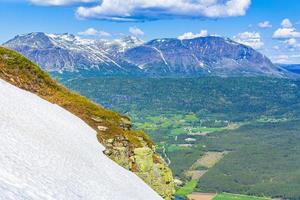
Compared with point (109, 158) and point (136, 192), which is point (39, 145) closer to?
point (136, 192)

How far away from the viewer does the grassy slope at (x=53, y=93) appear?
163ft

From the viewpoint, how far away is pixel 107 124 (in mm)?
51812

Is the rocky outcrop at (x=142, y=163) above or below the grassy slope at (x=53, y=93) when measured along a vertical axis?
below

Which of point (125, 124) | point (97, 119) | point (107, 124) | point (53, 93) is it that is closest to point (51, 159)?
point (107, 124)

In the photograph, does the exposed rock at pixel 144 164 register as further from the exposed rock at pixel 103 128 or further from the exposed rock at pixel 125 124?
the exposed rock at pixel 125 124

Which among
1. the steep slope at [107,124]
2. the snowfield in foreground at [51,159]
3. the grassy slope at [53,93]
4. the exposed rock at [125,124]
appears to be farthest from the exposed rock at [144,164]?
the exposed rock at [125,124]

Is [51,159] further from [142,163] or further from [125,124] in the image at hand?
[125,124]

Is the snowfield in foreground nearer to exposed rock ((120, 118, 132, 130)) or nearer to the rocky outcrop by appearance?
the rocky outcrop

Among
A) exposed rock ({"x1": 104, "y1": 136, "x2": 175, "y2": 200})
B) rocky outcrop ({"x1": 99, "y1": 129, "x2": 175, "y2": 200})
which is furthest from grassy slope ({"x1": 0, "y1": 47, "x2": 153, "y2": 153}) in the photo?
exposed rock ({"x1": 104, "y1": 136, "x2": 175, "y2": 200})

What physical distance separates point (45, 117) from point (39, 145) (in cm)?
1096

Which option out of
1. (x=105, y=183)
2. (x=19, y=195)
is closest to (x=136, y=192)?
(x=105, y=183)

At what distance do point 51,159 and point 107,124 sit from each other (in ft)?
80.6

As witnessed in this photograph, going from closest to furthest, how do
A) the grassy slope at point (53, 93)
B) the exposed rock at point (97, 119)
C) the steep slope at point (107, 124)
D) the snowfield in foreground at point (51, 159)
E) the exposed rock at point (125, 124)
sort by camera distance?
the snowfield in foreground at point (51, 159) → the steep slope at point (107, 124) → the grassy slope at point (53, 93) → the exposed rock at point (97, 119) → the exposed rock at point (125, 124)

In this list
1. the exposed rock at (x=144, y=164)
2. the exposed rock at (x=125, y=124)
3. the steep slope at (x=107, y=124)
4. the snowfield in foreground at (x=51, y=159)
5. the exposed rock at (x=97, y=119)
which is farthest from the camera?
the exposed rock at (x=125, y=124)
